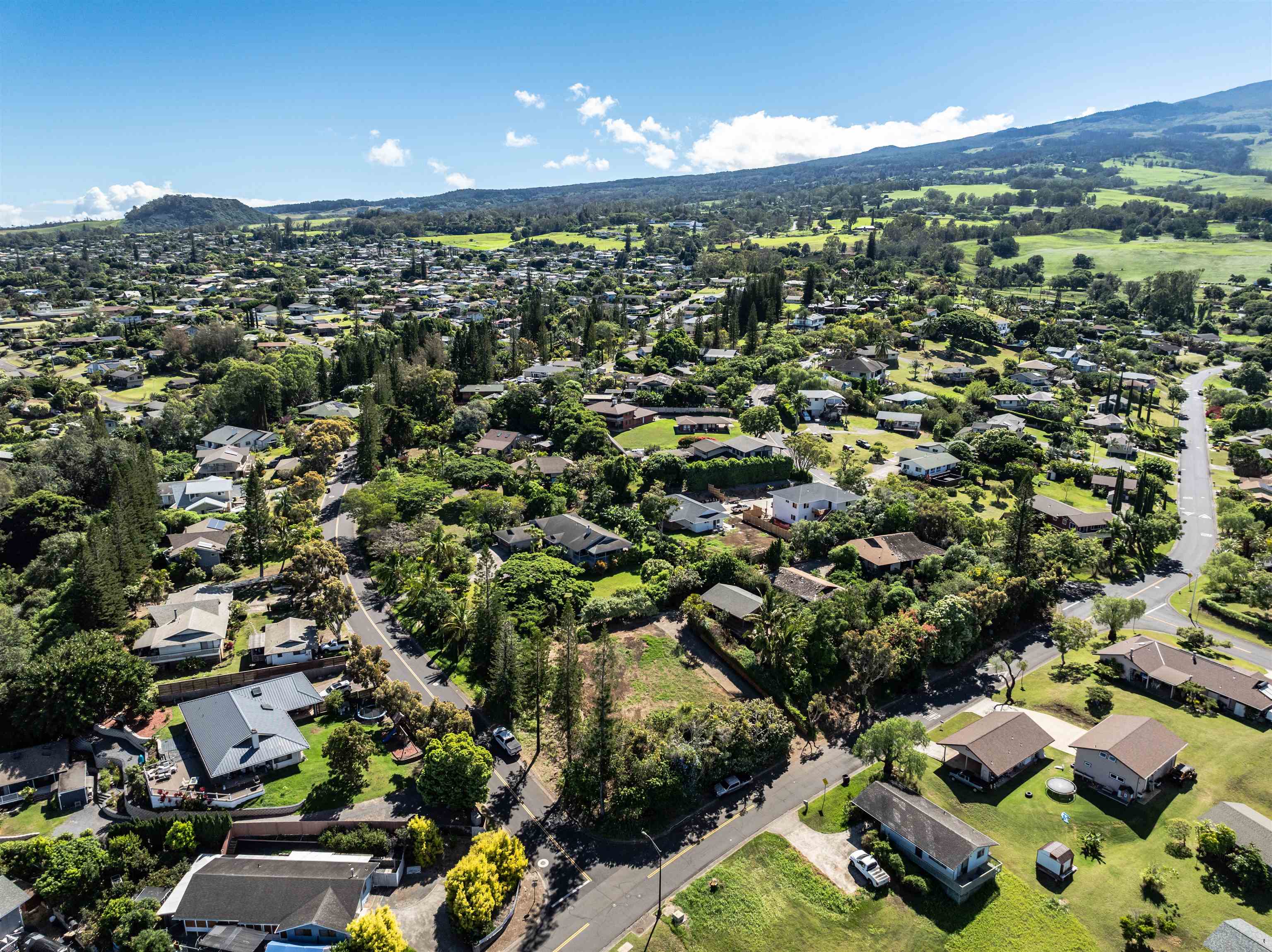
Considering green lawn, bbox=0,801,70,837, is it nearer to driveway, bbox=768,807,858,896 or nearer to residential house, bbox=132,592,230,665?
residential house, bbox=132,592,230,665

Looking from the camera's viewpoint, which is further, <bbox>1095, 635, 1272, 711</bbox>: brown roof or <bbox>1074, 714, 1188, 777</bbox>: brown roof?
<bbox>1095, 635, 1272, 711</bbox>: brown roof

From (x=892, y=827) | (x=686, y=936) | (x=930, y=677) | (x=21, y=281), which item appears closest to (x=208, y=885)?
(x=686, y=936)

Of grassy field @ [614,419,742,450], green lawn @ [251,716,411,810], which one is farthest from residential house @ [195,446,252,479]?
green lawn @ [251,716,411,810]

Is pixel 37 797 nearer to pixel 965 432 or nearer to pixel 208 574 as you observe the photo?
pixel 208 574

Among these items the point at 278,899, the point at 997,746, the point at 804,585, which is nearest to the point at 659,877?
the point at 278,899

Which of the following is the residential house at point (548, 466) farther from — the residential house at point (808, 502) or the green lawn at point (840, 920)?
the green lawn at point (840, 920)

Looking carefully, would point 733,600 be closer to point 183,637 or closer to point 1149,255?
point 183,637
